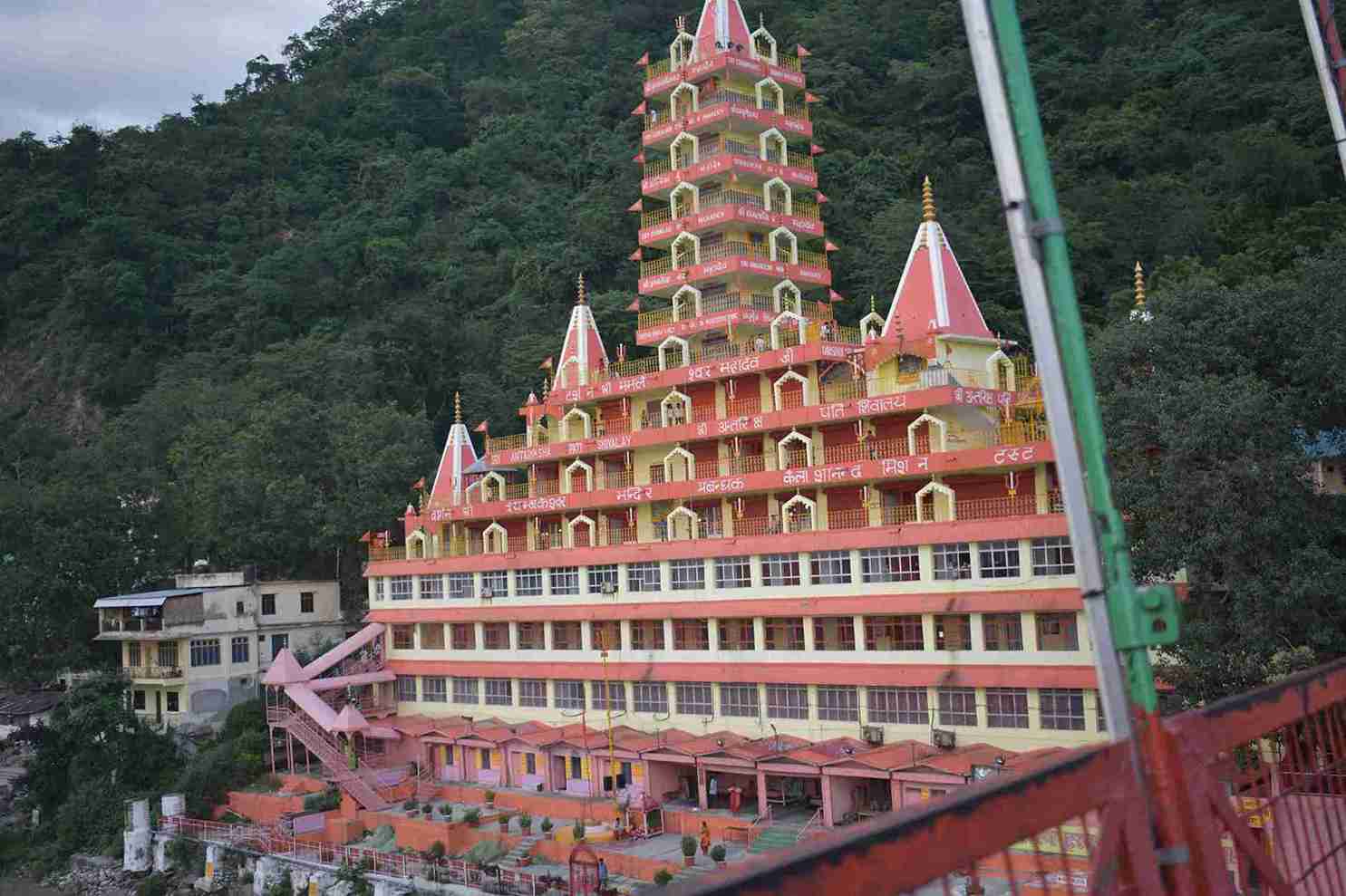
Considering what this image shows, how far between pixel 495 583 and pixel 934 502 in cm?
1399

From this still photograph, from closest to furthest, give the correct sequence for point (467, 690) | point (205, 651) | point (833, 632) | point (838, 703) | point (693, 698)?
point (838, 703) < point (833, 632) < point (693, 698) < point (467, 690) < point (205, 651)

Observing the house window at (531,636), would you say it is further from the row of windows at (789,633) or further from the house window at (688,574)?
the house window at (688,574)

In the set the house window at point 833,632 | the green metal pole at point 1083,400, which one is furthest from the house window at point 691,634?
the green metal pole at point 1083,400

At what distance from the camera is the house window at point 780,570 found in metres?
27.8

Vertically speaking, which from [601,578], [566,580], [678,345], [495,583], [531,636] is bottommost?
[531,636]

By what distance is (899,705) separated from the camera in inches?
1019

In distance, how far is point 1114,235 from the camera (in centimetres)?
4547

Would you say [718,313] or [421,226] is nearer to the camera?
[718,313]

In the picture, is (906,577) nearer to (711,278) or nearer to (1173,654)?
(1173,654)

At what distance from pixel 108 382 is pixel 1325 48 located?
65.7 metres

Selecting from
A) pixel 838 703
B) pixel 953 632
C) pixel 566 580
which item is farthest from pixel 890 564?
pixel 566 580

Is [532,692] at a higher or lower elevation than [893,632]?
lower

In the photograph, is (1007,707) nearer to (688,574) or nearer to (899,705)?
(899,705)

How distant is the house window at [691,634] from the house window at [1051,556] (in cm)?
848
